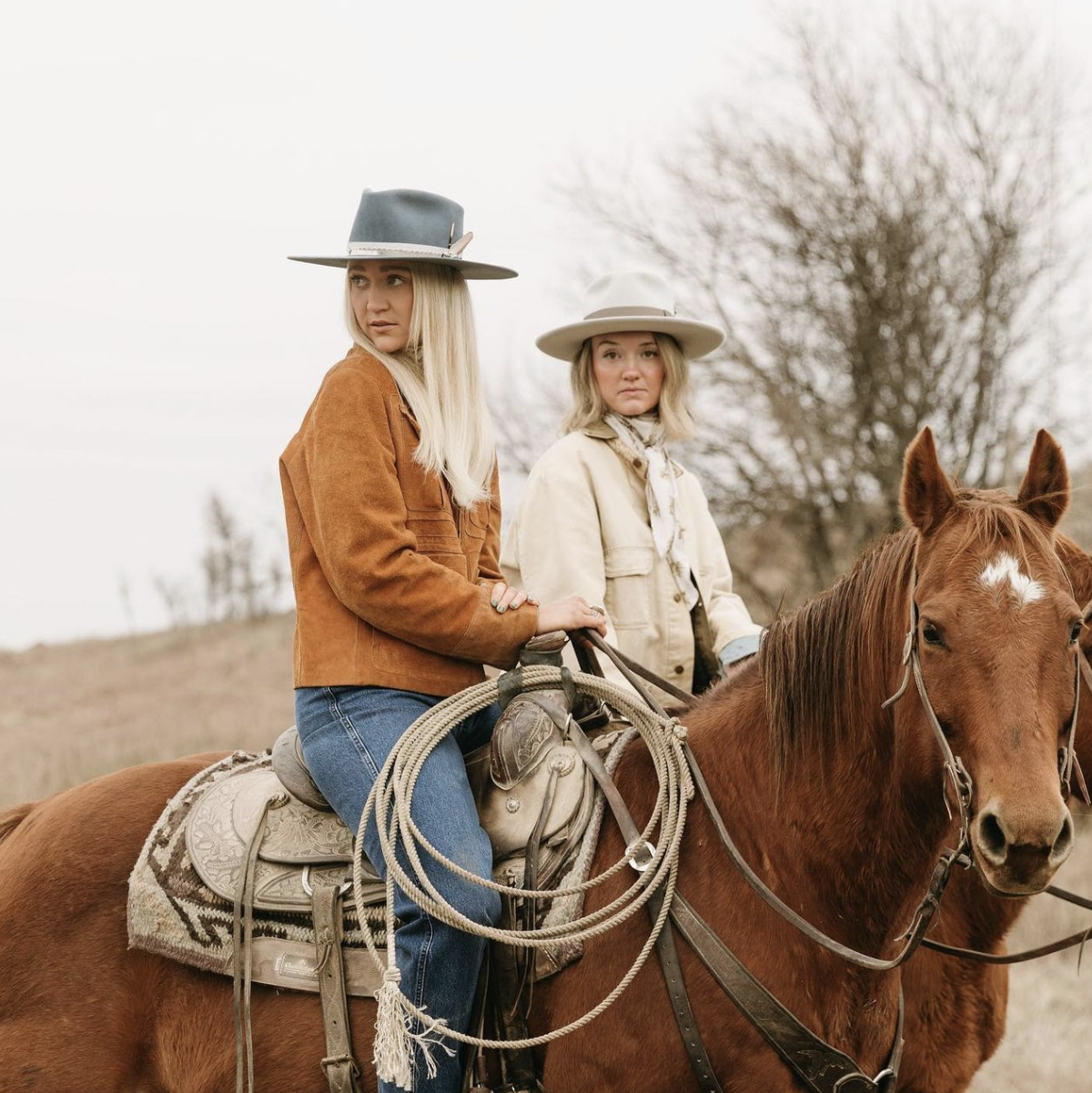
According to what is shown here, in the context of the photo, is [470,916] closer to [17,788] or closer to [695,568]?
[695,568]

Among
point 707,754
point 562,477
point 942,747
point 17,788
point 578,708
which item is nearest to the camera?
point 942,747

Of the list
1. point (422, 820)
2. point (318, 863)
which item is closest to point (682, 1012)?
point (422, 820)

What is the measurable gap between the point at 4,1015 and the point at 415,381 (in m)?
1.95

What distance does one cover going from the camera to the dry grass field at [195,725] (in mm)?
6129

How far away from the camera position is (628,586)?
4.21 m

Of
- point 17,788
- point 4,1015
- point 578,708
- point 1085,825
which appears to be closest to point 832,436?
point 1085,825

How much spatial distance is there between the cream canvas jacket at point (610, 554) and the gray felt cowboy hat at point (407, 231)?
3.54 ft

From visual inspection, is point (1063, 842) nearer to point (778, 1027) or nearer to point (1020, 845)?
point (1020, 845)

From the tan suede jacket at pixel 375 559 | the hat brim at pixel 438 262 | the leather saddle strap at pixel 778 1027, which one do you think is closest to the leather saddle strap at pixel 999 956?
the leather saddle strap at pixel 778 1027

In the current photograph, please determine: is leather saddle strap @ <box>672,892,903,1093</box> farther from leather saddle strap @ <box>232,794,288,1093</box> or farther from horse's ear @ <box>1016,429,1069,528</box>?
horse's ear @ <box>1016,429,1069,528</box>

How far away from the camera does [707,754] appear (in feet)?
10.1

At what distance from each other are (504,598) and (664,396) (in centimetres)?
167

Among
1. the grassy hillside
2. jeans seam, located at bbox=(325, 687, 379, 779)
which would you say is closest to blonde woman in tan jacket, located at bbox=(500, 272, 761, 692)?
jeans seam, located at bbox=(325, 687, 379, 779)

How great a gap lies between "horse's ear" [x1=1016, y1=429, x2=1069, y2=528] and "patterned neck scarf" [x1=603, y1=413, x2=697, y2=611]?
1651mm
